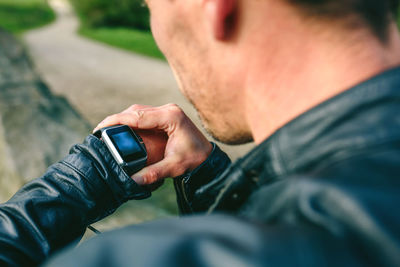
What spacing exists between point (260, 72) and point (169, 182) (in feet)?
9.79

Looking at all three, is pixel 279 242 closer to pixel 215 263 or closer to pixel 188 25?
pixel 215 263

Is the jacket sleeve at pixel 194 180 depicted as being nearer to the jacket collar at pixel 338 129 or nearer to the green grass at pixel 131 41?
the jacket collar at pixel 338 129

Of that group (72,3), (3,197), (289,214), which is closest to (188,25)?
(289,214)

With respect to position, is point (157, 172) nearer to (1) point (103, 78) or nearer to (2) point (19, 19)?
(1) point (103, 78)

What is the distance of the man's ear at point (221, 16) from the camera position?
888 millimetres

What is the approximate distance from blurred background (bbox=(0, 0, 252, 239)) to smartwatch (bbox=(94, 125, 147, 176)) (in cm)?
75

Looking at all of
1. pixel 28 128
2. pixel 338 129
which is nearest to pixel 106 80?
pixel 28 128

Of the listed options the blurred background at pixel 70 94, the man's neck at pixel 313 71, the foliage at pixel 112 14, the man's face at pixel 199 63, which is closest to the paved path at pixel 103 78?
the blurred background at pixel 70 94

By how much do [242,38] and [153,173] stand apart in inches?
30.2

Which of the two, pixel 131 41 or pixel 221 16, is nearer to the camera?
pixel 221 16

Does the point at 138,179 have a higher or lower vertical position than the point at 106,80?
higher

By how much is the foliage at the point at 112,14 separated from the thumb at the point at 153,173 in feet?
59.6

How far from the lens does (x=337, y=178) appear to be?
2.11 feet

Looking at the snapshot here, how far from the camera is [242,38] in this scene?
92cm
